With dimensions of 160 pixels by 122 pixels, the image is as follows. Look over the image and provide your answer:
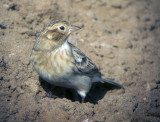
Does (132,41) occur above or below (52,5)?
below

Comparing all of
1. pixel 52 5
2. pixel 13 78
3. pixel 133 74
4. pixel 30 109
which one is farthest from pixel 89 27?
pixel 30 109

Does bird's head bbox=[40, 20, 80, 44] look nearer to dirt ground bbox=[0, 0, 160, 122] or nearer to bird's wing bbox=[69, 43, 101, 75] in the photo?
bird's wing bbox=[69, 43, 101, 75]

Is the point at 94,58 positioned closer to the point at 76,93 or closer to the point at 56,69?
the point at 76,93

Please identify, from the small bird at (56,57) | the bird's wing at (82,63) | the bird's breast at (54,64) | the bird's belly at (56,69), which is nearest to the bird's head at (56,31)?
the small bird at (56,57)

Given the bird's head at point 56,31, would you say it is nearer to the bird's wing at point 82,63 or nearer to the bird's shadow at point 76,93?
the bird's wing at point 82,63

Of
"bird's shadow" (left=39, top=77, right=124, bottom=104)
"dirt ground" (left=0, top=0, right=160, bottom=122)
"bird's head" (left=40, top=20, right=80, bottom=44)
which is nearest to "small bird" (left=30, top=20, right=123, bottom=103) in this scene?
"bird's head" (left=40, top=20, right=80, bottom=44)

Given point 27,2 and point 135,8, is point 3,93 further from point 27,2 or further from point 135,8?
point 135,8

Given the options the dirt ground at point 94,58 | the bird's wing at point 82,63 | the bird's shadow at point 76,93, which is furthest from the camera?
the bird's shadow at point 76,93
